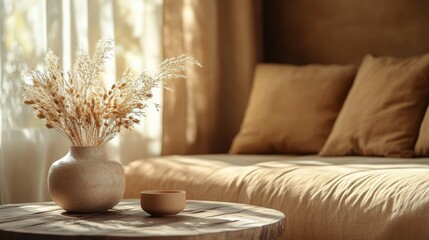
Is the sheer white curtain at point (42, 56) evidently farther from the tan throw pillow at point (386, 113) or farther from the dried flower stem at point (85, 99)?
the tan throw pillow at point (386, 113)

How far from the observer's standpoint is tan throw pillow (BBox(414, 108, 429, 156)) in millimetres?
3227

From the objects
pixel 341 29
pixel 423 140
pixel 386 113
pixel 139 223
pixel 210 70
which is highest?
pixel 341 29

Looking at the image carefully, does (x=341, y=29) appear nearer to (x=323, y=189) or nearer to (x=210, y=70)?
(x=210, y=70)

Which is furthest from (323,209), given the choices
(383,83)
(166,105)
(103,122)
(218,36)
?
(218,36)

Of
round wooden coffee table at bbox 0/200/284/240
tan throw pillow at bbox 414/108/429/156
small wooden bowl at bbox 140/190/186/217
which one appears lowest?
round wooden coffee table at bbox 0/200/284/240

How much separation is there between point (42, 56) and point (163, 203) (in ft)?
4.93

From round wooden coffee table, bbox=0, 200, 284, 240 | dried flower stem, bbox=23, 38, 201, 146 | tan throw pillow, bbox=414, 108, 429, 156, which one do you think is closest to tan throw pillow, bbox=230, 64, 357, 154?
tan throw pillow, bbox=414, 108, 429, 156

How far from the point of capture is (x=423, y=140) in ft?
10.6

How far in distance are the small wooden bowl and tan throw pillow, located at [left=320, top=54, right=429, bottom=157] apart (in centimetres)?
142

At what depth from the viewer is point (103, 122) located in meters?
2.37

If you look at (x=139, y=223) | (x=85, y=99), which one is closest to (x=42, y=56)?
(x=85, y=99)

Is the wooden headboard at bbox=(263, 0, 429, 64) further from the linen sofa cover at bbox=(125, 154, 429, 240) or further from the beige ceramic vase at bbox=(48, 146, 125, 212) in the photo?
the beige ceramic vase at bbox=(48, 146, 125, 212)

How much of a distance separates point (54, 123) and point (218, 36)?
2.03m

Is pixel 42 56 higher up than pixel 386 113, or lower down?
higher up
